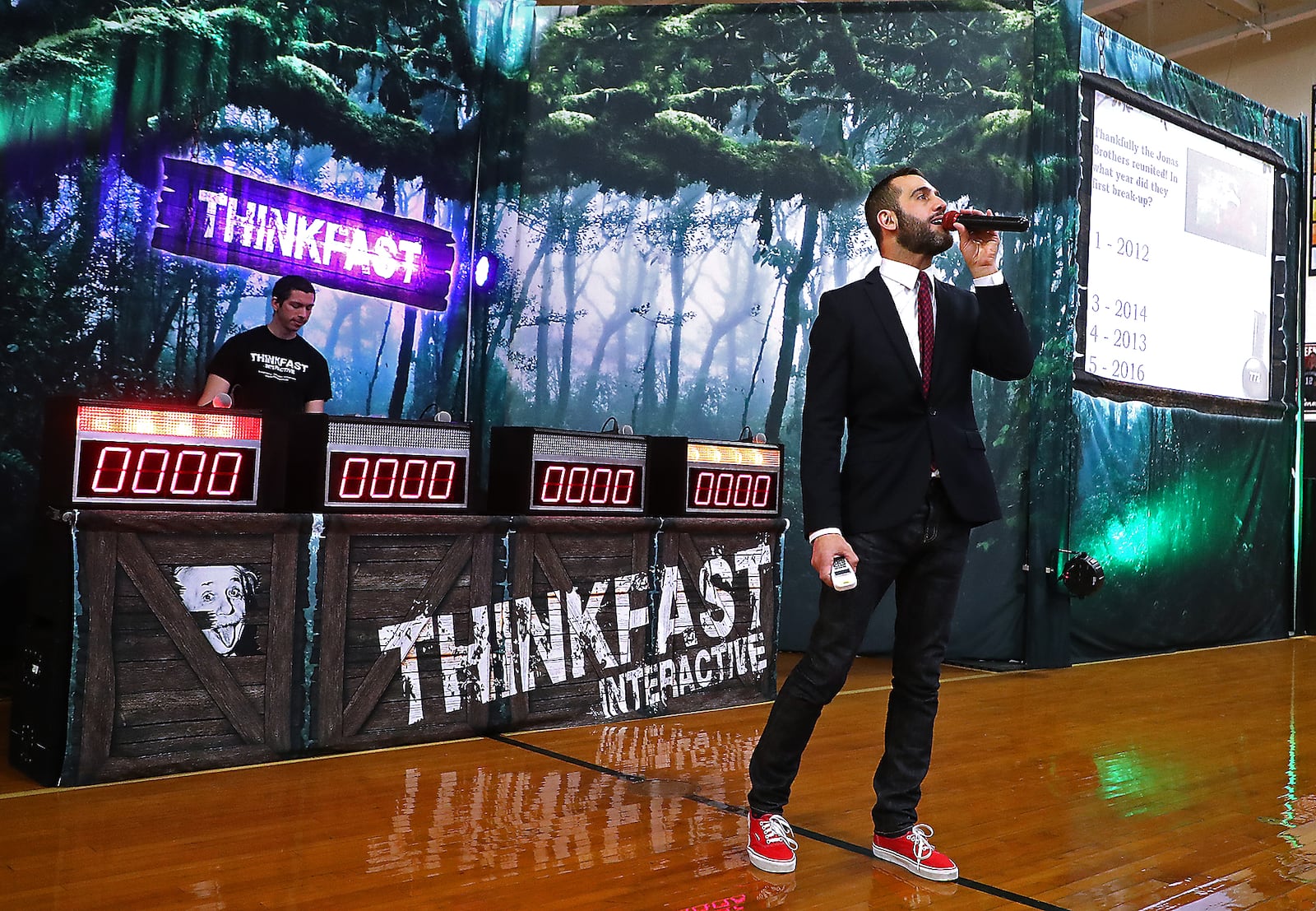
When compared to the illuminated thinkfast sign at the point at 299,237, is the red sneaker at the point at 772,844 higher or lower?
lower

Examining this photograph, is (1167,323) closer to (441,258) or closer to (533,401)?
(533,401)

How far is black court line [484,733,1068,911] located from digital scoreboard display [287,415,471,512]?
0.93 m

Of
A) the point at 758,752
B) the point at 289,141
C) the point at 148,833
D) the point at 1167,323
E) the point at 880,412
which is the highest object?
the point at 289,141

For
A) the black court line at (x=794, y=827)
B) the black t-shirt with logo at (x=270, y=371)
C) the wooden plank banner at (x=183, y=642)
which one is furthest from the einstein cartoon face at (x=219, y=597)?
the black t-shirt with logo at (x=270, y=371)

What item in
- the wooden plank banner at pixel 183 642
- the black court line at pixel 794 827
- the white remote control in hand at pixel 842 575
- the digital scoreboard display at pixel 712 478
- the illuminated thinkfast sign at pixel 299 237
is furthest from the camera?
the illuminated thinkfast sign at pixel 299 237

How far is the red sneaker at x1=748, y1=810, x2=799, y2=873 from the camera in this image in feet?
9.00

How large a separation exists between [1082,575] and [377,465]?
4.24 metres

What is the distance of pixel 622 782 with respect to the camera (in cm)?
363

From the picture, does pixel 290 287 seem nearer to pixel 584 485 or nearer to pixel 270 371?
pixel 270 371

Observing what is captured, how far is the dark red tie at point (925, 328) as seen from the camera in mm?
2725

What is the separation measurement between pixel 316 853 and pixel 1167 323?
659 centimetres

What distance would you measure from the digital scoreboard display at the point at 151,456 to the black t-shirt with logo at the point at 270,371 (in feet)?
4.27

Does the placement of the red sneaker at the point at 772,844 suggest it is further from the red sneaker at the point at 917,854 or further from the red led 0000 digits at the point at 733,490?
the red led 0000 digits at the point at 733,490

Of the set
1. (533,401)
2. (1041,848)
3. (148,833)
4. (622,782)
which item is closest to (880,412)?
(1041,848)
